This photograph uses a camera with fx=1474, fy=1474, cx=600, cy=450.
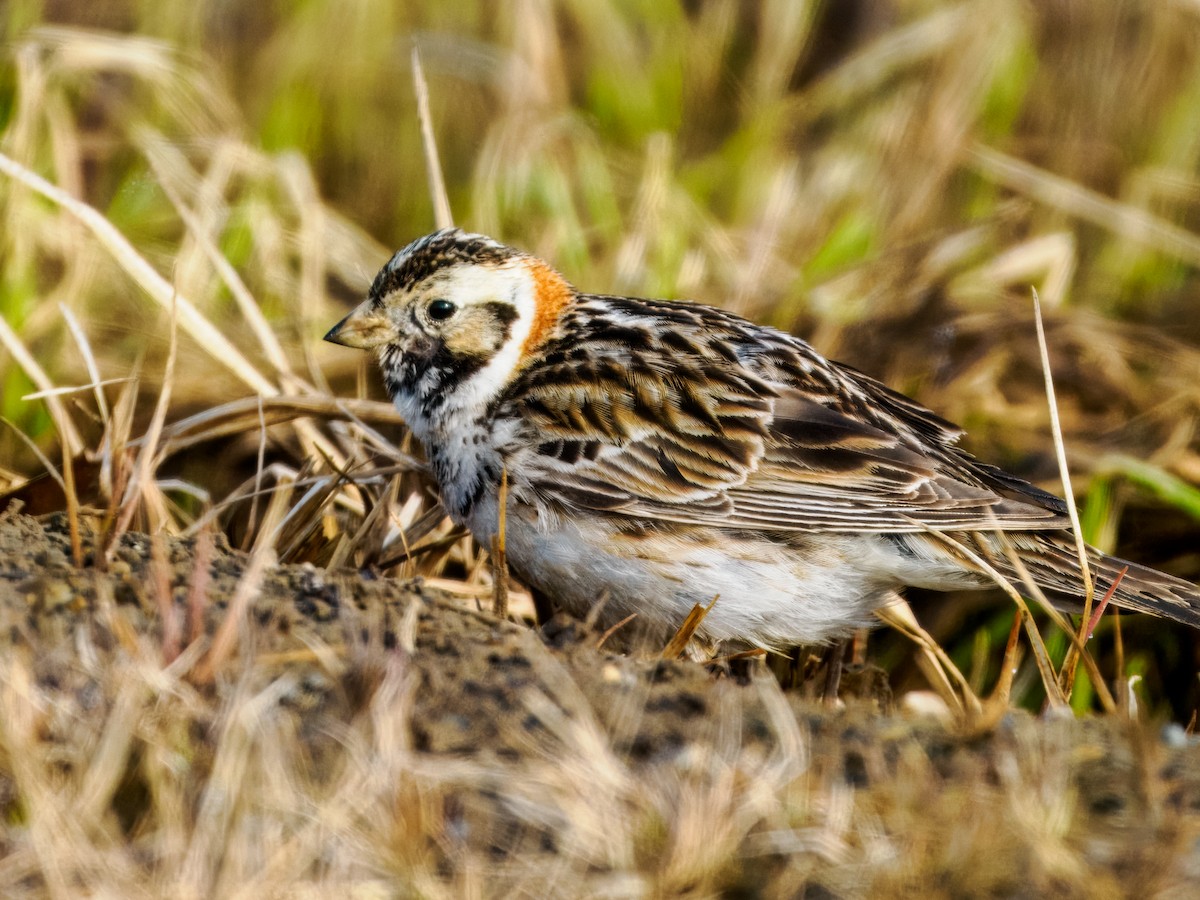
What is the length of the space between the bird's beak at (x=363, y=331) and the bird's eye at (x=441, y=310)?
15cm

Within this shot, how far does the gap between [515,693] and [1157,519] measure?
3.79 meters

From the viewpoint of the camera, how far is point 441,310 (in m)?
4.69

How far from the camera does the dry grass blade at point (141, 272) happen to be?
494 cm

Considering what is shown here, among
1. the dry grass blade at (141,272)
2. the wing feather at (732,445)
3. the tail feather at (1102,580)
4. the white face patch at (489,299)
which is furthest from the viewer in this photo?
the dry grass blade at (141,272)

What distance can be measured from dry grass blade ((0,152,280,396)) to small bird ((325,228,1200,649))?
671mm

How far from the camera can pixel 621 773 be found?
2.67 metres

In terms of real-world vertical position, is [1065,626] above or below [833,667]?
above

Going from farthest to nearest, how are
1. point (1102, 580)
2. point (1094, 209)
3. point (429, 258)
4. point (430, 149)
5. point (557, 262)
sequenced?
point (1094, 209), point (557, 262), point (430, 149), point (429, 258), point (1102, 580)

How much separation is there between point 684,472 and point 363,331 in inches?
44.3

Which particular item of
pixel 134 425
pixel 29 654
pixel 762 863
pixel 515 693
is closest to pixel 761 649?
pixel 515 693

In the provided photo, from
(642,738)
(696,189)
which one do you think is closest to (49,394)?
(642,738)

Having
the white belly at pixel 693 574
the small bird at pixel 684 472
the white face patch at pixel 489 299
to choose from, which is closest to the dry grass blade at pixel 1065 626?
the small bird at pixel 684 472

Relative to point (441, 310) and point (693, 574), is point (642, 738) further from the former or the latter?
point (441, 310)

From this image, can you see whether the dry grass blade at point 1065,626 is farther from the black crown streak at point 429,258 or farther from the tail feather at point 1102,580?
the black crown streak at point 429,258
